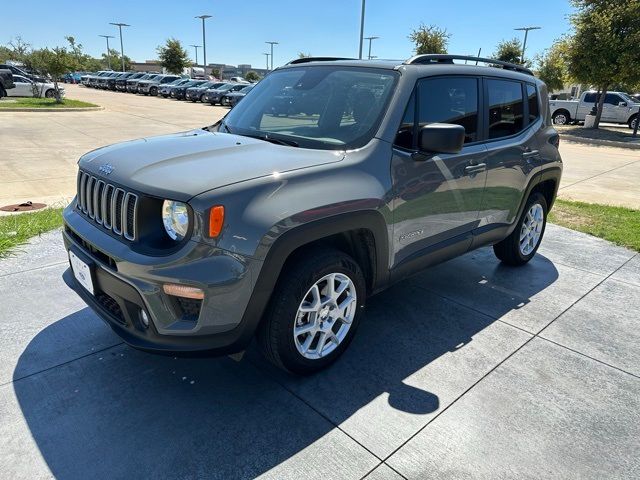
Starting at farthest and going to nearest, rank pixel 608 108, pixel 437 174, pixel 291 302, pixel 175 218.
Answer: pixel 608 108 → pixel 437 174 → pixel 291 302 → pixel 175 218

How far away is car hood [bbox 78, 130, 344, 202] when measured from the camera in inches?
93.0

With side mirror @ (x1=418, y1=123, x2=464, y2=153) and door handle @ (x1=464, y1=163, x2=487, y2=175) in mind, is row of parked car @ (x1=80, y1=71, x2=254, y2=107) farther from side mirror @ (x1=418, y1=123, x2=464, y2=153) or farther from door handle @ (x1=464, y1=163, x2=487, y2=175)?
side mirror @ (x1=418, y1=123, x2=464, y2=153)

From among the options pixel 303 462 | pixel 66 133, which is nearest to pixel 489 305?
pixel 303 462

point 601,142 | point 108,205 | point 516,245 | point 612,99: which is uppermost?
A: point 612,99

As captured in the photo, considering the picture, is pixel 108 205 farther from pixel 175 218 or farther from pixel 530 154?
pixel 530 154

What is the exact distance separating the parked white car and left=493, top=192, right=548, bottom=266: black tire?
28.1 metres

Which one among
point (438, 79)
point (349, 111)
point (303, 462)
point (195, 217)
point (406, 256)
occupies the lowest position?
point (303, 462)

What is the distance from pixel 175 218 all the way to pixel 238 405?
1104 mm

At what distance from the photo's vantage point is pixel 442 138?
288 centimetres

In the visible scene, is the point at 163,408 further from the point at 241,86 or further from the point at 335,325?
the point at 241,86

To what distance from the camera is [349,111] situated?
10.4 ft

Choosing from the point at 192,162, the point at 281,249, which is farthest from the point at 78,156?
the point at 281,249

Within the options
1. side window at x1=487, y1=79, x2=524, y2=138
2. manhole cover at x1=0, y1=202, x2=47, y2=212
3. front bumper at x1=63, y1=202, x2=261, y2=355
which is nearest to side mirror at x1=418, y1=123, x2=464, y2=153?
side window at x1=487, y1=79, x2=524, y2=138

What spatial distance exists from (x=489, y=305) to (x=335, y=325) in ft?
5.48
